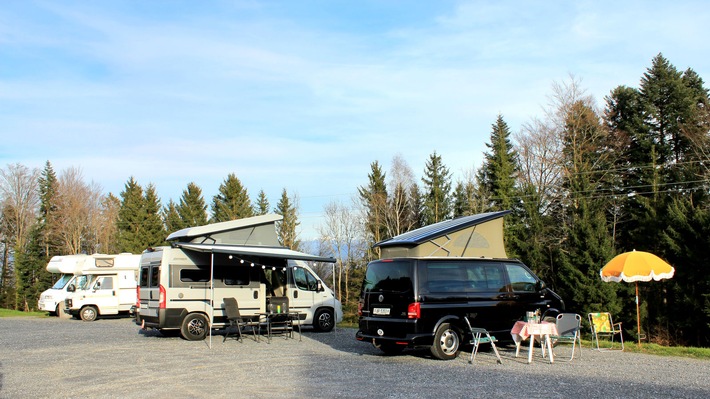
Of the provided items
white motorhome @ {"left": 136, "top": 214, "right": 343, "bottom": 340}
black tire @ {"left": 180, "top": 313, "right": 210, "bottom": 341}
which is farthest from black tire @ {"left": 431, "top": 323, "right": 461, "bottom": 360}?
black tire @ {"left": 180, "top": 313, "right": 210, "bottom": 341}

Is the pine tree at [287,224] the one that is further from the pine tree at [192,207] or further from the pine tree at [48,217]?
the pine tree at [48,217]

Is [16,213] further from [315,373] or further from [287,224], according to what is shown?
[315,373]

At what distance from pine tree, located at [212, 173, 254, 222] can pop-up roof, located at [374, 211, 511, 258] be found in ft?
135

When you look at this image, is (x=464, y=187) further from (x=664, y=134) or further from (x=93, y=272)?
(x=93, y=272)

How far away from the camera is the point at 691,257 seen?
904 inches

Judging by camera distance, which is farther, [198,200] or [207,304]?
[198,200]

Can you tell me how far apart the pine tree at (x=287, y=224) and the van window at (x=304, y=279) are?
33.7m

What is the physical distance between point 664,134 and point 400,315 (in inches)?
1179

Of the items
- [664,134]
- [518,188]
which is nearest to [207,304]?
[518,188]

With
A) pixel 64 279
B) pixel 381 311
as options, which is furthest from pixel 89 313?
pixel 381 311

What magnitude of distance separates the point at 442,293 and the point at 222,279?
6575 millimetres

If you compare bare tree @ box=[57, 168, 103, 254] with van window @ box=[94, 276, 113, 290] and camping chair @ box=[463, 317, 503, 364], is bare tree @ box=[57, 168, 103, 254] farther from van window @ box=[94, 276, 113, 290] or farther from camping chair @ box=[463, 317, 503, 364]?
camping chair @ box=[463, 317, 503, 364]

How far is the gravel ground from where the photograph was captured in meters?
7.53

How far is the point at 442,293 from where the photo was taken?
10680 mm
